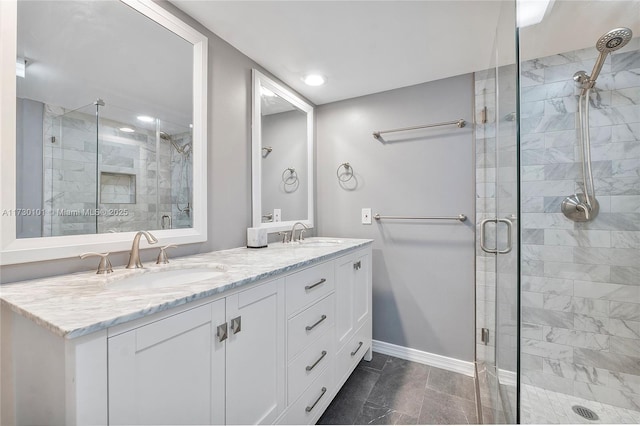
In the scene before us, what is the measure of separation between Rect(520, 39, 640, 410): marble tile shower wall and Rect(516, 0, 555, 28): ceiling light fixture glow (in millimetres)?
206

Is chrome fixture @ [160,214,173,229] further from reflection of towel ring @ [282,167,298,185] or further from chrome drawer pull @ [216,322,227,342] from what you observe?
reflection of towel ring @ [282,167,298,185]

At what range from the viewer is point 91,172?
109cm

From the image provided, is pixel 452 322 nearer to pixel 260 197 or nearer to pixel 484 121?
pixel 484 121

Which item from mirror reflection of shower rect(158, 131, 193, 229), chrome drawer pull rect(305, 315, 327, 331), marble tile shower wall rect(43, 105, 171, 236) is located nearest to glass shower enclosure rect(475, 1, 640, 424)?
chrome drawer pull rect(305, 315, 327, 331)

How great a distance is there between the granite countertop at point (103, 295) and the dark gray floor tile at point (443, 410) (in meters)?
1.22

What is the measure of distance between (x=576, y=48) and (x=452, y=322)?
6.29 feet

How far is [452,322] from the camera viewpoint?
2.07m

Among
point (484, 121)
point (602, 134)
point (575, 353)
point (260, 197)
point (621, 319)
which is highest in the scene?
point (484, 121)

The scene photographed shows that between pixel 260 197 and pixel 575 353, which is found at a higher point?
pixel 260 197

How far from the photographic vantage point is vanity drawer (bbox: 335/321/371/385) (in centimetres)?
166

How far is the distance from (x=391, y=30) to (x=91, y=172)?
5.34 feet

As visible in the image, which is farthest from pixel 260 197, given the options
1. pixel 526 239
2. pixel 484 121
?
pixel 526 239

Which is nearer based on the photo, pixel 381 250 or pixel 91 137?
pixel 91 137

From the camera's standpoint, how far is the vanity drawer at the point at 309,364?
1.25m
